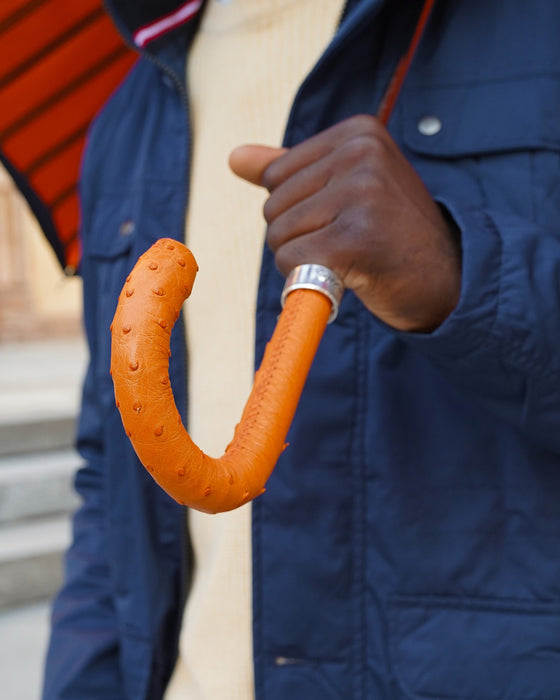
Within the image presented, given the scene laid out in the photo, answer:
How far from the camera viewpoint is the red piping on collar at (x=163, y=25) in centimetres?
96

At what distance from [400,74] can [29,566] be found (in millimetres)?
2368

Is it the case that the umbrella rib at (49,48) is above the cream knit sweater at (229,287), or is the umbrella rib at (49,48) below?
above

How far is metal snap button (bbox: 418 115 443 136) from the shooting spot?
0.72 m

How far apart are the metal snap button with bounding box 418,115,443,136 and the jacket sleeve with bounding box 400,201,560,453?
0.16 metres

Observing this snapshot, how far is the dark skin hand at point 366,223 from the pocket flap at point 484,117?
17 cm

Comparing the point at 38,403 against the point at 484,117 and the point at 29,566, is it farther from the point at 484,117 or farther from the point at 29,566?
the point at 484,117

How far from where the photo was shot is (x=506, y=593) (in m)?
0.68

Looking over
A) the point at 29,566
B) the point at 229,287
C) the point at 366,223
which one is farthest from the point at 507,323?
the point at 29,566

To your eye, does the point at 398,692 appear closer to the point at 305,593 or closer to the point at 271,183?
the point at 305,593

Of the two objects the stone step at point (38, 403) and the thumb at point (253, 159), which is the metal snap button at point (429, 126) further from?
the stone step at point (38, 403)

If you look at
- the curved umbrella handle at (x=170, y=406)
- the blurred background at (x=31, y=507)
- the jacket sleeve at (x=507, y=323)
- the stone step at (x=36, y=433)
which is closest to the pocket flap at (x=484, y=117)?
the jacket sleeve at (x=507, y=323)

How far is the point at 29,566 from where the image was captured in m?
2.52

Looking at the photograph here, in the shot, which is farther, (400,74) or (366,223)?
(400,74)

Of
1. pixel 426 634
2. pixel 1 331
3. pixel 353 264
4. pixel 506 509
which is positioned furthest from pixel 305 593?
pixel 1 331
